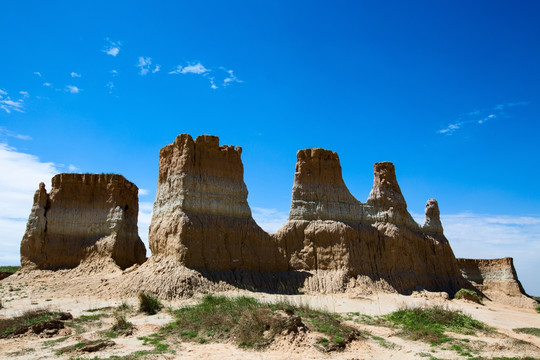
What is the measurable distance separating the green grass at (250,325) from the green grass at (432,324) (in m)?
2.17

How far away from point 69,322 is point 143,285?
6.15 m

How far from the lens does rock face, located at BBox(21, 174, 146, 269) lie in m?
30.2

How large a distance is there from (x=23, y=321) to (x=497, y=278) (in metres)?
41.2

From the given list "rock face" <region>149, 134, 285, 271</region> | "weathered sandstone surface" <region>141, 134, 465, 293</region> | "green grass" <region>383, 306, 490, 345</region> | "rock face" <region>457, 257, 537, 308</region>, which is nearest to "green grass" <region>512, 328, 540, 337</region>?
"green grass" <region>383, 306, 490, 345</region>

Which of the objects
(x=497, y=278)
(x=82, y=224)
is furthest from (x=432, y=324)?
(x=497, y=278)

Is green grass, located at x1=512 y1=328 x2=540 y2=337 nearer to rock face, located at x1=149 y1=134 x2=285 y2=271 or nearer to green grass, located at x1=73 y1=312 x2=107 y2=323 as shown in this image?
rock face, located at x1=149 y1=134 x2=285 y2=271

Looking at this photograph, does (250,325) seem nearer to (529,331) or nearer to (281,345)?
(281,345)

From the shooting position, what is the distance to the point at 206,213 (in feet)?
79.3

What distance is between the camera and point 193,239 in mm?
22828

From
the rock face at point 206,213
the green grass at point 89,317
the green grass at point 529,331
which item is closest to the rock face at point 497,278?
the green grass at point 529,331

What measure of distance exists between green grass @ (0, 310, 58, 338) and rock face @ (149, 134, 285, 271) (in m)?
7.46

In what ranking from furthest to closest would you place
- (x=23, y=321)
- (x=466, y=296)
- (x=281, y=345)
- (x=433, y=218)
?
(x=433, y=218), (x=466, y=296), (x=23, y=321), (x=281, y=345)

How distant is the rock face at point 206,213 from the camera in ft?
75.5

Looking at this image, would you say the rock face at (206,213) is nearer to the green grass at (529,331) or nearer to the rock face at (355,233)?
the rock face at (355,233)
